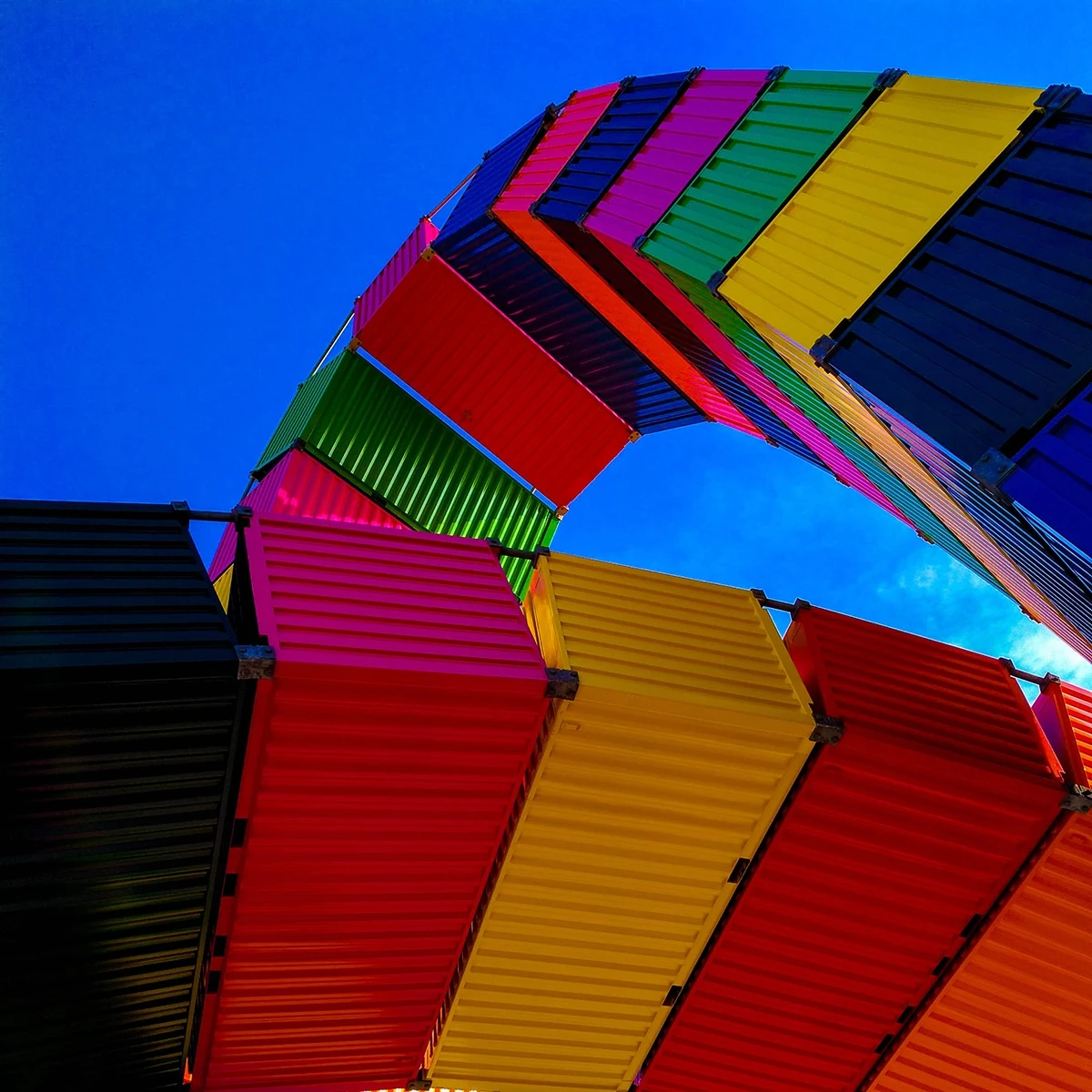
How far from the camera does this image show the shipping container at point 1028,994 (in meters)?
8.50

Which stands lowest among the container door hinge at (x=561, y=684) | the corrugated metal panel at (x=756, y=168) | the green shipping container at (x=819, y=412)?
the container door hinge at (x=561, y=684)

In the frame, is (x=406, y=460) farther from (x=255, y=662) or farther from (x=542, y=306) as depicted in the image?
(x=255, y=662)

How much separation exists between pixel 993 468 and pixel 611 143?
8.86 metres

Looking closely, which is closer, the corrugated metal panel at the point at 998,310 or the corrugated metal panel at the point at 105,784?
the corrugated metal panel at the point at 105,784

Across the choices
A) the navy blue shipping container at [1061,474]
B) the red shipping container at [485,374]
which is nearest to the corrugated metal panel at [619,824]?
the navy blue shipping container at [1061,474]

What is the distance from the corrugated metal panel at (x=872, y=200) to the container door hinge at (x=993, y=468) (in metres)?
2.11

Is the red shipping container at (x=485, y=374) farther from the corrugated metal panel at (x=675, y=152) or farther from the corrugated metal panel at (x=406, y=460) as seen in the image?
the corrugated metal panel at (x=675, y=152)

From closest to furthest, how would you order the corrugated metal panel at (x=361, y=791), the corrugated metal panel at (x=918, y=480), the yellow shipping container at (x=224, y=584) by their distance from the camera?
the corrugated metal panel at (x=361, y=791) → the corrugated metal panel at (x=918, y=480) → the yellow shipping container at (x=224, y=584)

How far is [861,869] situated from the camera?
8.44m

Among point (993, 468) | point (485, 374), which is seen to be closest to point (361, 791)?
point (993, 468)

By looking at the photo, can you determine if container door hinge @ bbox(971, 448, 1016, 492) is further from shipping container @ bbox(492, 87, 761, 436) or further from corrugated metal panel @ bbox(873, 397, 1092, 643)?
shipping container @ bbox(492, 87, 761, 436)

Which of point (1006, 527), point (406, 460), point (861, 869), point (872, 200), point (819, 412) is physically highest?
point (406, 460)

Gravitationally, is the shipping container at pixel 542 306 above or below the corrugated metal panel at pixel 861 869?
above

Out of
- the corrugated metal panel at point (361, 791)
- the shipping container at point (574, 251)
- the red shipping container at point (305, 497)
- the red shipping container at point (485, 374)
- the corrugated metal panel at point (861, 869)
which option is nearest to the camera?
the corrugated metal panel at point (361, 791)
